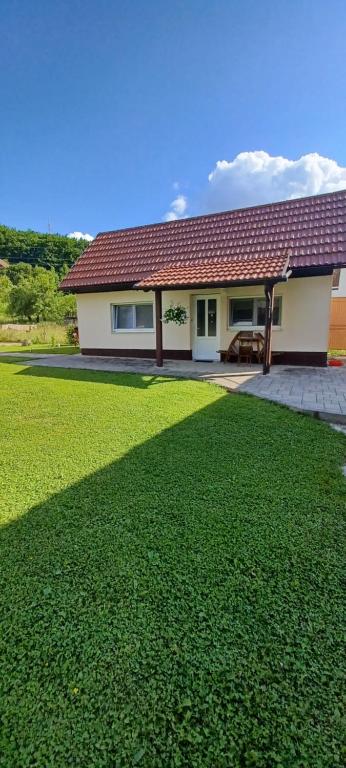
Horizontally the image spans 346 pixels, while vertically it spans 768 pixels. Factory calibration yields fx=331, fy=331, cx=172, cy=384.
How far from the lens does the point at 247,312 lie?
10836 millimetres

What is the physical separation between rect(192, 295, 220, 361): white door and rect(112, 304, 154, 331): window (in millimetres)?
1794

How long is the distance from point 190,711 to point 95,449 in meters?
2.94

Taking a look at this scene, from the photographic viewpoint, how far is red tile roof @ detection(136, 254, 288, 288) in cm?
823

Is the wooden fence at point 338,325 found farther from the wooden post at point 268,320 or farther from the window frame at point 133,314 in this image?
the window frame at point 133,314

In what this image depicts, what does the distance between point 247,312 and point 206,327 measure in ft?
4.68

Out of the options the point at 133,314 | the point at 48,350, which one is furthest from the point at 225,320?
the point at 48,350

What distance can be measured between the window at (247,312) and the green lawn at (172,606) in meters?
7.27

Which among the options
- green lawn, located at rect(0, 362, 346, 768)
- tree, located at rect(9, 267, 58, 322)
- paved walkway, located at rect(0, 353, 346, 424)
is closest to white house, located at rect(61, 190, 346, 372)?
paved walkway, located at rect(0, 353, 346, 424)

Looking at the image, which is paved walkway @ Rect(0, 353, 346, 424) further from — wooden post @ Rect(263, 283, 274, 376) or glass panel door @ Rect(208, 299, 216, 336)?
glass panel door @ Rect(208, 299, 216, 336)

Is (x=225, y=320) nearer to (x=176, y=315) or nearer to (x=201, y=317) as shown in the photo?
(x=201, y=317)

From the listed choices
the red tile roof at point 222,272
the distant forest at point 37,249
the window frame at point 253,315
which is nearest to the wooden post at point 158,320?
the red tile roof at point 222,272

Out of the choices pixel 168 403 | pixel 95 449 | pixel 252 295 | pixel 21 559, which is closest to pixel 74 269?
pixel 252 295

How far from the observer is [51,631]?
1730 millimetres

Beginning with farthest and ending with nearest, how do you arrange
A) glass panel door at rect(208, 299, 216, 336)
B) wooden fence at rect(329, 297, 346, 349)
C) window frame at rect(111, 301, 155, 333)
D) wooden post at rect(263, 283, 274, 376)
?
wooden fence at rect(329, 297, 346, 349) → window frame at rect(111, 301, 155, 333) → glass panel door at rect(208, 299, 216, 336) → wooden post at rect(263, 283, 274, 376)
